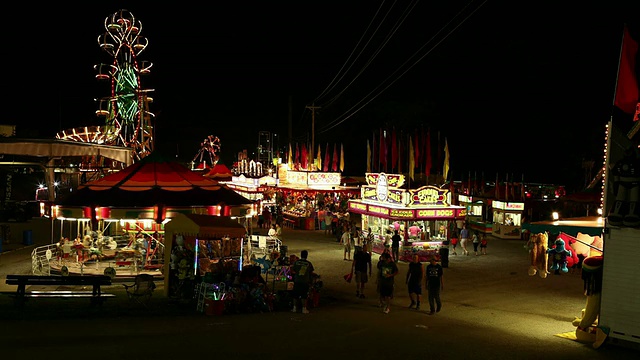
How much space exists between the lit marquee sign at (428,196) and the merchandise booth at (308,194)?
1216 cm

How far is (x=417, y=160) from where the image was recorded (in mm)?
28078

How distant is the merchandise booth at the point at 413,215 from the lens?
2364cm

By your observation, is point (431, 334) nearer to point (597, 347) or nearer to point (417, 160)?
point (597, 347)

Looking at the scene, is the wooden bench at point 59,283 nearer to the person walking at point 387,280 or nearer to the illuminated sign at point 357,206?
the person walking at point 387,280

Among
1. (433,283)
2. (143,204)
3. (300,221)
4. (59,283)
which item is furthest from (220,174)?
(433,283)

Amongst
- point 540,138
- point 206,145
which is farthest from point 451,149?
point 206,145

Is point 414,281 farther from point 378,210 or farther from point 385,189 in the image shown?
point 385,189

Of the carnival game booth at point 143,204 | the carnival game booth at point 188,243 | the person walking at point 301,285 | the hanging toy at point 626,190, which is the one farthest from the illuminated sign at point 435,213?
the hanging toy at point 626,190

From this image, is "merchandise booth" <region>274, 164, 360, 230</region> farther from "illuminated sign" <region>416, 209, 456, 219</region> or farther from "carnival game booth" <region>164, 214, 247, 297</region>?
"carnival game booth" <region>164, 214, 247, 297</region>

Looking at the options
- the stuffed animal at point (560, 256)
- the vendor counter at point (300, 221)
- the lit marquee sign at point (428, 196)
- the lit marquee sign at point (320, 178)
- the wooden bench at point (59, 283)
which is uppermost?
the lit marquee sign at point (320, 178)

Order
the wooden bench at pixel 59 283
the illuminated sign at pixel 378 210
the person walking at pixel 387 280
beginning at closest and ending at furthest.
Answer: the wooden bench at pixel 59 283 < the person walking at pixel 387 280 < the illuminated sign at pixel 378 210

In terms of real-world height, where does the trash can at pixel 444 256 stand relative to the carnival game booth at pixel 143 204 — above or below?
below

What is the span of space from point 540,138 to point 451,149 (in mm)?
11473

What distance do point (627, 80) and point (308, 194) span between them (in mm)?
31567
